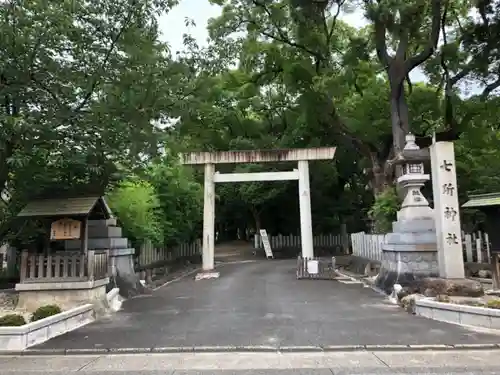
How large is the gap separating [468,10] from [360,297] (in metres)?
15.2

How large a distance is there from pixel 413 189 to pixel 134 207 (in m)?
9.42

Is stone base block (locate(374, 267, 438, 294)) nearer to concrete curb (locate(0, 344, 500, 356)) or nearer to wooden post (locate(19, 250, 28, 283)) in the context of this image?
concrete curb (locate(0, 344, 500, 356))

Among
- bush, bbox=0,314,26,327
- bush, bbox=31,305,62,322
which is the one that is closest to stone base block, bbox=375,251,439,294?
bush, bbox=31,305,62,322

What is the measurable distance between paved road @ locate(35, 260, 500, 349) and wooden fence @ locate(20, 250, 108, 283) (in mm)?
1362

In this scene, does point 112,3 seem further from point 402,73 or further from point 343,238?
point 343,238

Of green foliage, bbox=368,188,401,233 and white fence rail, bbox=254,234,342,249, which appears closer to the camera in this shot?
green foliage, bbox=368,188,401,233

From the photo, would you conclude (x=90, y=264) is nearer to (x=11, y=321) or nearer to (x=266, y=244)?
(x=11, y=321)

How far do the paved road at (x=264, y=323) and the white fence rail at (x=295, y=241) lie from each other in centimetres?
1906

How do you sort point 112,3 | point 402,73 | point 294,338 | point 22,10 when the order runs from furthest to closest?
point 402,73 → point 112,3 → point 22,10 → point 294,338

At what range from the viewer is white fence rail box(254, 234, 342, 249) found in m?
33.8

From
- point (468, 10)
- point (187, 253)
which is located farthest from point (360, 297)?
point (187, 253)

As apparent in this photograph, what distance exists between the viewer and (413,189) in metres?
13.4

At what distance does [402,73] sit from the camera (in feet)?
63.2

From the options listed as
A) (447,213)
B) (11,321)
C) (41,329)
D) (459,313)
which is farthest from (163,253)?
(459,313)
